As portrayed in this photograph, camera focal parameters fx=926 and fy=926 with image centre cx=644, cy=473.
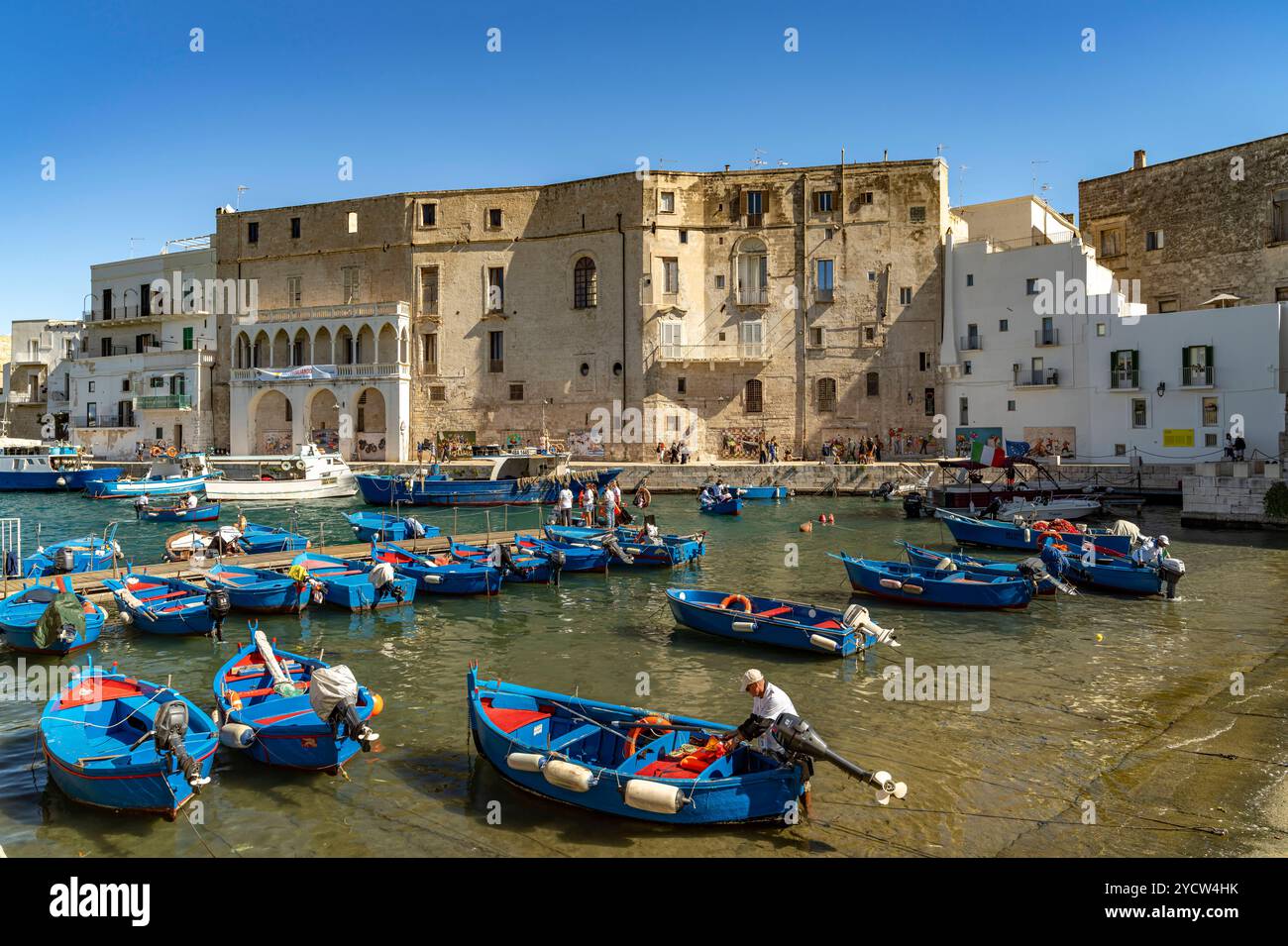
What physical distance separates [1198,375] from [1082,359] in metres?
4.16

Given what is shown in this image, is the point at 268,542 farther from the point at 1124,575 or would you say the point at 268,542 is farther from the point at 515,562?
the point at 1124,575

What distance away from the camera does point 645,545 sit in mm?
21406

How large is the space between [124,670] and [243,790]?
560cm

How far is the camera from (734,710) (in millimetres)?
11227

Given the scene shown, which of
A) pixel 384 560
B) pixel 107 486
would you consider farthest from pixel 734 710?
pixel 107 486

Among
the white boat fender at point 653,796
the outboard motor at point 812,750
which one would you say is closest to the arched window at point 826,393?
the outboard motor at point 812,750

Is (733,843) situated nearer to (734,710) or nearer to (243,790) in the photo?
(734,710)

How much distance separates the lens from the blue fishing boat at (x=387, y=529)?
2350cm

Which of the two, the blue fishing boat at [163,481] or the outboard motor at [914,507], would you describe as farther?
the blue fishing boat at [163,481]

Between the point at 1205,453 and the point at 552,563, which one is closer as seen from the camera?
the point at 552,563

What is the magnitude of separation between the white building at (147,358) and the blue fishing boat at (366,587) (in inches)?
1426

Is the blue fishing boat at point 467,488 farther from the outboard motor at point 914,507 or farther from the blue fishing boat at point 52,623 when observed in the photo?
the blue fishing boat at point 52,623

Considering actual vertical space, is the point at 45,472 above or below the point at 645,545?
above

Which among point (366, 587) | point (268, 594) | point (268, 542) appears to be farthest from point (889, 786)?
point (268, 542)
